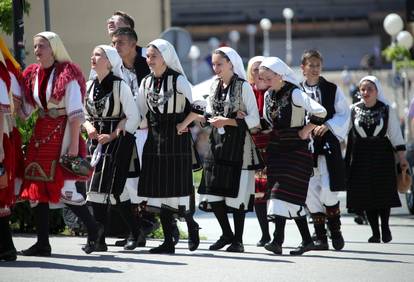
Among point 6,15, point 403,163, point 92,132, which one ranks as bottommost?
point 403,163

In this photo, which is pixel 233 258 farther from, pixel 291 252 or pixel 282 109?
pixel 282 109

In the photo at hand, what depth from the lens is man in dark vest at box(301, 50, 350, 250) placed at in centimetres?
1103

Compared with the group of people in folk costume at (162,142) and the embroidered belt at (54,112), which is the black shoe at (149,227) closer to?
the group of people in folk costume at (162,142)

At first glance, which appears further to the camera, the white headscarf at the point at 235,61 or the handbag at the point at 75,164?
the white headscarf at the point at 235,61

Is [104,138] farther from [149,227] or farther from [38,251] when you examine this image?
[149,227]

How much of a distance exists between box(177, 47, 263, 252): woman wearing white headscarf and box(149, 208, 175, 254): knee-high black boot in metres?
0.57

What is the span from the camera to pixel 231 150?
10547 mm

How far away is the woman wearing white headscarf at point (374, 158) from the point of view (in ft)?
40.3

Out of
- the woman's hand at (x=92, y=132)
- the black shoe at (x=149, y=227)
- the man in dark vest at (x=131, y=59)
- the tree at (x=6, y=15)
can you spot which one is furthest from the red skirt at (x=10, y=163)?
the tree at (x=6, y=15)

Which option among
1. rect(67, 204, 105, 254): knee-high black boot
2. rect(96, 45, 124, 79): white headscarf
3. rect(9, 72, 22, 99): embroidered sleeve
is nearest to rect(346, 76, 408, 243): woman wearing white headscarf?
rect(96, 45, 124, 79): white headscarf

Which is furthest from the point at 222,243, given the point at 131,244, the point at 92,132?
the point at 92,132

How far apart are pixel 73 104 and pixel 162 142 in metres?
1.04

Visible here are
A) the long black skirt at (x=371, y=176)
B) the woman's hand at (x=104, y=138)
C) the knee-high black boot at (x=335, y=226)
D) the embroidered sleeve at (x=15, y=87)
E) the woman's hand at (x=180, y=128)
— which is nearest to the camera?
the embroidered sleeve at (x=15, y=87)

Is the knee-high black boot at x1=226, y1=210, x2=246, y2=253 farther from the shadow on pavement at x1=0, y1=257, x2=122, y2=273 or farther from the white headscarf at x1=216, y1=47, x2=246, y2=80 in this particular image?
the shadow on pavement at x1=0, y1=257, x2=122, y2=273
